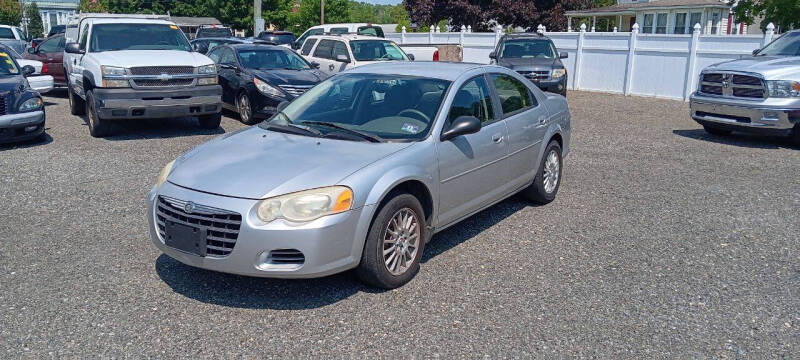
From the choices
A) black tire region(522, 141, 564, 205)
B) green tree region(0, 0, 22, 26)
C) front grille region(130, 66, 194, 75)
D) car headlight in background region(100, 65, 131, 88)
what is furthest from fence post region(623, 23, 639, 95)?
green tree region(0, 0, 22, 26)

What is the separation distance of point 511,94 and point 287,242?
3119 mm

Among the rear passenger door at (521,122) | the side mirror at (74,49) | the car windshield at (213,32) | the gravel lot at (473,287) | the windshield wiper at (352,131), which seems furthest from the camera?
the car windshield at (213,32)

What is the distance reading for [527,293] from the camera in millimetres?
4973

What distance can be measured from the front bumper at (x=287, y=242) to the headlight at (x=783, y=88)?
8.62 meters

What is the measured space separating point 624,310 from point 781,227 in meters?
2.96

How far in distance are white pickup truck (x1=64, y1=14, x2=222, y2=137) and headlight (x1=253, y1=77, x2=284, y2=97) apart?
96 centimetres

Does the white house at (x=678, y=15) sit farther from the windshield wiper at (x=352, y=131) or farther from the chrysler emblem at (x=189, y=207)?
the chrysler emblem at (x=189, y=207)

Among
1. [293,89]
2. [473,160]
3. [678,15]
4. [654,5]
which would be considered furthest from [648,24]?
[473,160]

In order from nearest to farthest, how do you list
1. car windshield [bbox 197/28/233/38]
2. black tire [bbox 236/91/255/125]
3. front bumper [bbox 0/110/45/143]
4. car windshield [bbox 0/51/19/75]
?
front bumper [bbox 0/110/45/143], car windshield [bbox 0/51/19/75], black tire [bbox 236/91/255/125], car windshield [bbox 197/28/233/38]

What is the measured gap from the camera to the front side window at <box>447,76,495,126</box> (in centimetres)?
578

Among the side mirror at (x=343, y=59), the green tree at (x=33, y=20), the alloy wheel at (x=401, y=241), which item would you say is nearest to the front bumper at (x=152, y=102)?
the side mirror at (x=343, y=59)

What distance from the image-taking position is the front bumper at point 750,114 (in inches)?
420

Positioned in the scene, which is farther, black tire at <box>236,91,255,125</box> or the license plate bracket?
black tire at <box>236,91,255,125</box>

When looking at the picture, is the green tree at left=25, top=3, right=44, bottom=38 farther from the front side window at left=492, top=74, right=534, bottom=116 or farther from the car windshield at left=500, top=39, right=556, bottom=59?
the front side window at left=492, top=74, right=534, bottom=116
